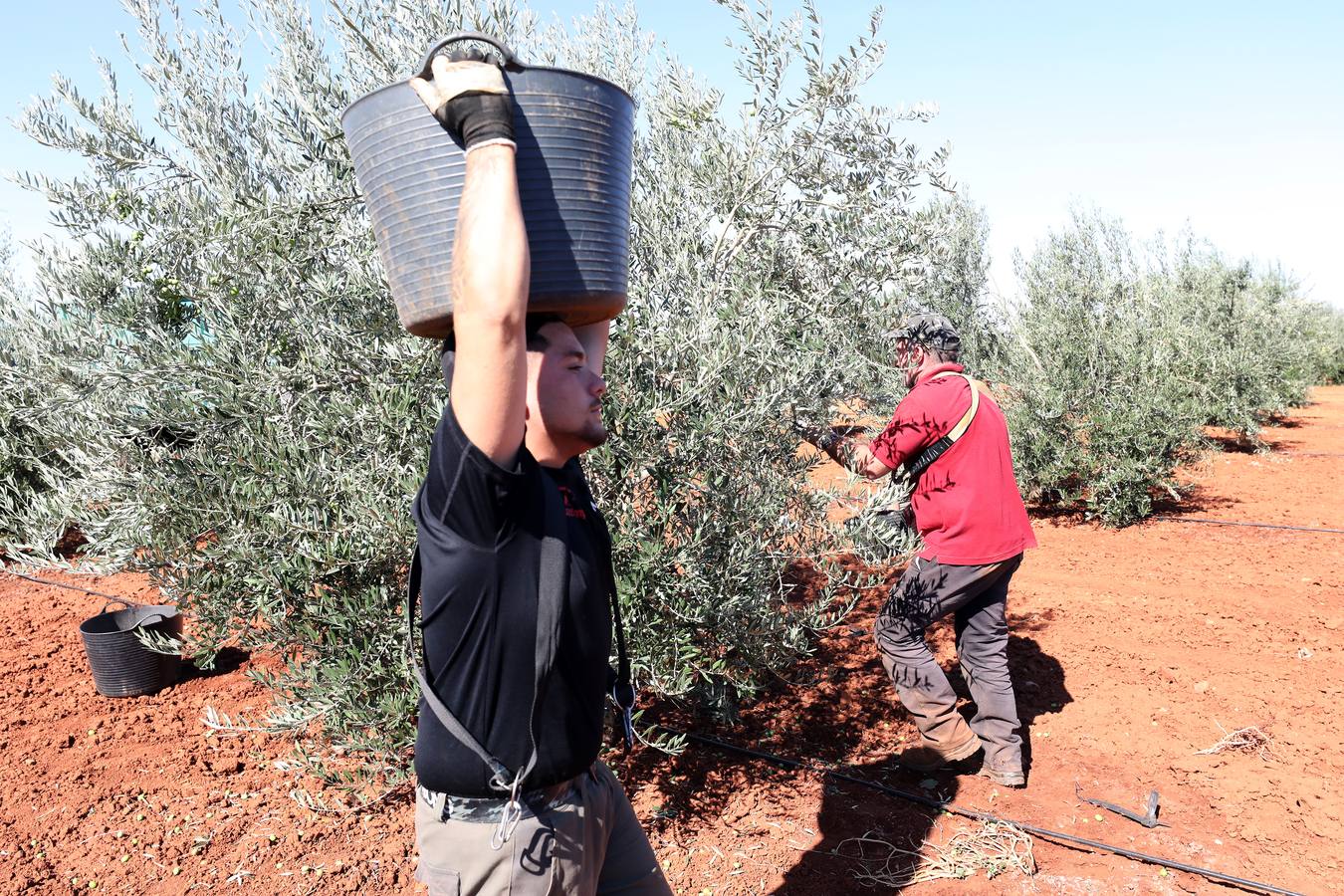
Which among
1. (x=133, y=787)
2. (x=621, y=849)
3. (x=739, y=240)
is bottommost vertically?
(x=133, y=787)

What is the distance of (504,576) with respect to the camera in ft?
5.35

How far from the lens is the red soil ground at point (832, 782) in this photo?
3.58 m

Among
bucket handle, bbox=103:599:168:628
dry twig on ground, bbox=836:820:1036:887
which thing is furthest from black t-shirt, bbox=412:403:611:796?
bucket handle, bbox=103:599:168:628

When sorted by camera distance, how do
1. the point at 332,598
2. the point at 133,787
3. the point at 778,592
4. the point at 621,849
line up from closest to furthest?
the point at 621,849 → the point at 332,598 → the point at 778,592 → the point at 133,787

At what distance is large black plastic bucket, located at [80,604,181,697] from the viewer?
525cm

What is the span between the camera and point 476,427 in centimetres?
148

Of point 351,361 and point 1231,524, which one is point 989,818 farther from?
point 1231,524

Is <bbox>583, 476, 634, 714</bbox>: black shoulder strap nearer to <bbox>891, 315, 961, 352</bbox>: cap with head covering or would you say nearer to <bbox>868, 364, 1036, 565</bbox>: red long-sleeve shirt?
<bbox>868, 364, 1036, 565</bbox>: red long-sleeve shirt

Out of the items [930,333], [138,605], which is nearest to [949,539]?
[930,333]

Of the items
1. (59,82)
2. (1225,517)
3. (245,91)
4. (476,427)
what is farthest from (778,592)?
(1225,517)

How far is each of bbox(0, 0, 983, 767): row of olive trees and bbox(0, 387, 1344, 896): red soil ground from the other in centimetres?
54

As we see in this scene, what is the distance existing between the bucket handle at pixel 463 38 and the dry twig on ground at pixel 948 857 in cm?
314

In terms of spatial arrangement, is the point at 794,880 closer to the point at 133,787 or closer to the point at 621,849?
the point at 621,849

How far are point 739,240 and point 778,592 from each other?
1511 mm
